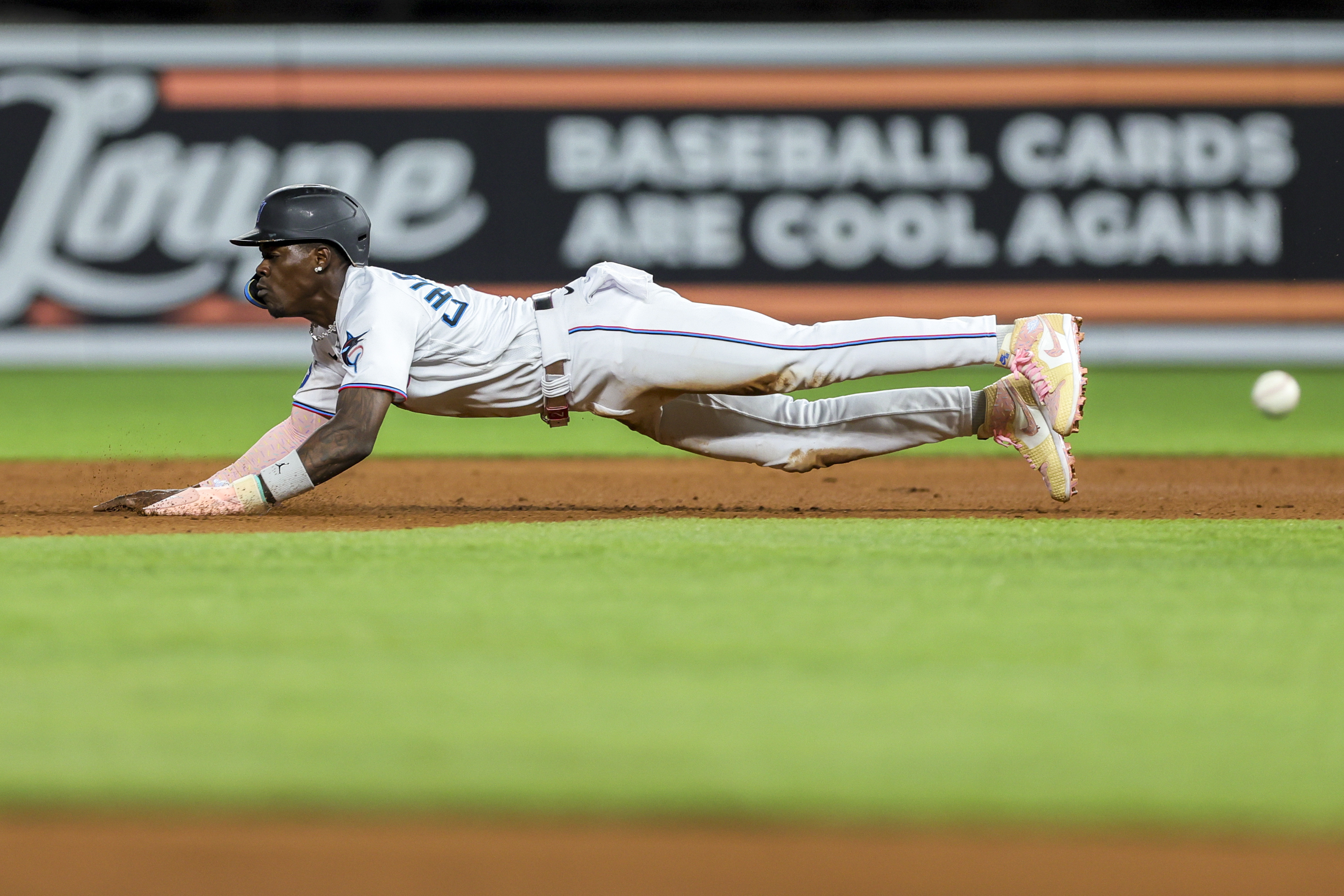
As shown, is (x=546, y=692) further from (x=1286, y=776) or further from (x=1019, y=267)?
(x=1019, y=267)

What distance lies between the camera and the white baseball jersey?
4.95 meters

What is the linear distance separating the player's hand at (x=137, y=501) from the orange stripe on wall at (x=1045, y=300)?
7.54m

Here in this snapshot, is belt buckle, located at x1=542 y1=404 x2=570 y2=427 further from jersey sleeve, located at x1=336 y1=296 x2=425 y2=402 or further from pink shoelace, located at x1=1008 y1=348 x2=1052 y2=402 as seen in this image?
pink shoelace, located at x1=1008 y1=348 x2=1052 y2=402

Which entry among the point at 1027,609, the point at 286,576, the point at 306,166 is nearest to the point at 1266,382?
the point at 1027,609

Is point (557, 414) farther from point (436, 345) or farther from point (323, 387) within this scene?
point (323, 387)

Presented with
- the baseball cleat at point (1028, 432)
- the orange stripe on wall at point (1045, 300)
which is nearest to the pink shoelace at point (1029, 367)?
the baseball cleat at point (1028, 432)

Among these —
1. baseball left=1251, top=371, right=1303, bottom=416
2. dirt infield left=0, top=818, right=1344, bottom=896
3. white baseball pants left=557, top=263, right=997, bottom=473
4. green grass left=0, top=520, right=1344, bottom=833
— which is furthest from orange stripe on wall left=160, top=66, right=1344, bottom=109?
dirt infield left=0, top=818, right=1344, bottom=896

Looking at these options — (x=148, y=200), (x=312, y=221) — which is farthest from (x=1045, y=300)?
(x=312, y=221)

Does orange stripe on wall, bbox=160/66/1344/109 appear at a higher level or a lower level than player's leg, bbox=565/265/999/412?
higher

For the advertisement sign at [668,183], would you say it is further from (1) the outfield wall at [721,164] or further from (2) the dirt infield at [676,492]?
(2) the dirt infield at [676,492]

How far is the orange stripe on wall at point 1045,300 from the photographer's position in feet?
42.3

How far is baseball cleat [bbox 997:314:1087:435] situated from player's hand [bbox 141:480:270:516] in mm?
2481

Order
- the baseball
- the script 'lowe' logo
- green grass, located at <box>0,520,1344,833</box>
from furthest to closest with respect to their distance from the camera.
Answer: the script 'lowe' logo, the baseball, green grass, located at <box>0,520,1344,833</box>

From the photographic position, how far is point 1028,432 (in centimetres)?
534
